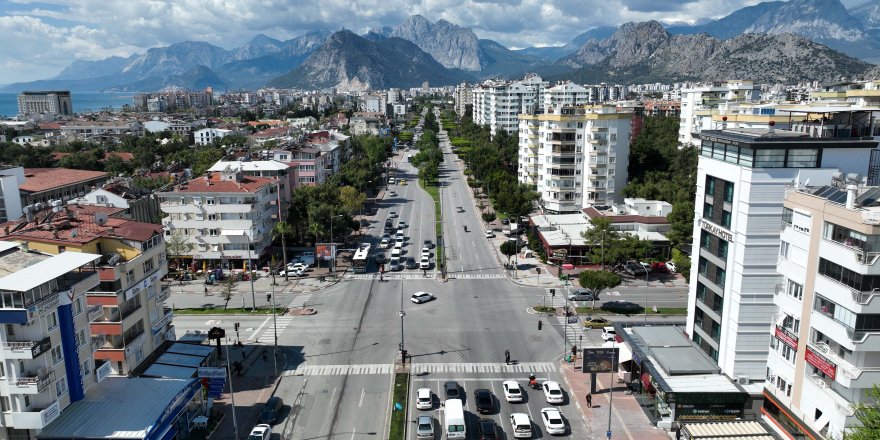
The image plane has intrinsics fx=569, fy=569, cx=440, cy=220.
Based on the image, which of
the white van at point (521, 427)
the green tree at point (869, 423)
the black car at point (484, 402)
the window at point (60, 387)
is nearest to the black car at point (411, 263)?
the black car at point (484, 402)

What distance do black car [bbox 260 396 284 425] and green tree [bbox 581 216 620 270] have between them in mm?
40129

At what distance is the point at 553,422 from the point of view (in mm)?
34500

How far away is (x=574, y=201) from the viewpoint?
93.4m

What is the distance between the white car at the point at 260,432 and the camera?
32750 mm

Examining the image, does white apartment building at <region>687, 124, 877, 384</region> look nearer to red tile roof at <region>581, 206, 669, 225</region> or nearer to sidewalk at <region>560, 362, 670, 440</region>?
sidewalk at <region>560, 362, 670, 440</region>

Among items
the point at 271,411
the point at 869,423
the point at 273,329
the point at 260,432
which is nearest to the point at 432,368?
the point at 271,411

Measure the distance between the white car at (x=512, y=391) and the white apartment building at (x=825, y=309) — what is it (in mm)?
14709

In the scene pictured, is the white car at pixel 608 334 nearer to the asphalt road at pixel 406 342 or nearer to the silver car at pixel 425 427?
the asphalt road at pixel 406 342

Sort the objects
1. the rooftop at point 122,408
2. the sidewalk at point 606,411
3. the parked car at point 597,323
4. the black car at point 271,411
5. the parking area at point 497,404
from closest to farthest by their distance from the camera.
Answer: the rooftop at point 122,408, the sidewalk at point 606,411, the parking area at point 497,404, the black car at point 271,411, the parked car at point 597,323

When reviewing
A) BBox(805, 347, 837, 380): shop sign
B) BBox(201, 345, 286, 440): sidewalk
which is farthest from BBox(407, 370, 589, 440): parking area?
BBox(805, 347, 837, 380): shop sign

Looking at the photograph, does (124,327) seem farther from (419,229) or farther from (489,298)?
(419,229)

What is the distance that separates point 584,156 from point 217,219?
55728mm

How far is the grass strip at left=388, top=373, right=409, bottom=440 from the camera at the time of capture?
34406 mm

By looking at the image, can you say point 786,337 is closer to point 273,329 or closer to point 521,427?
point 521,427
